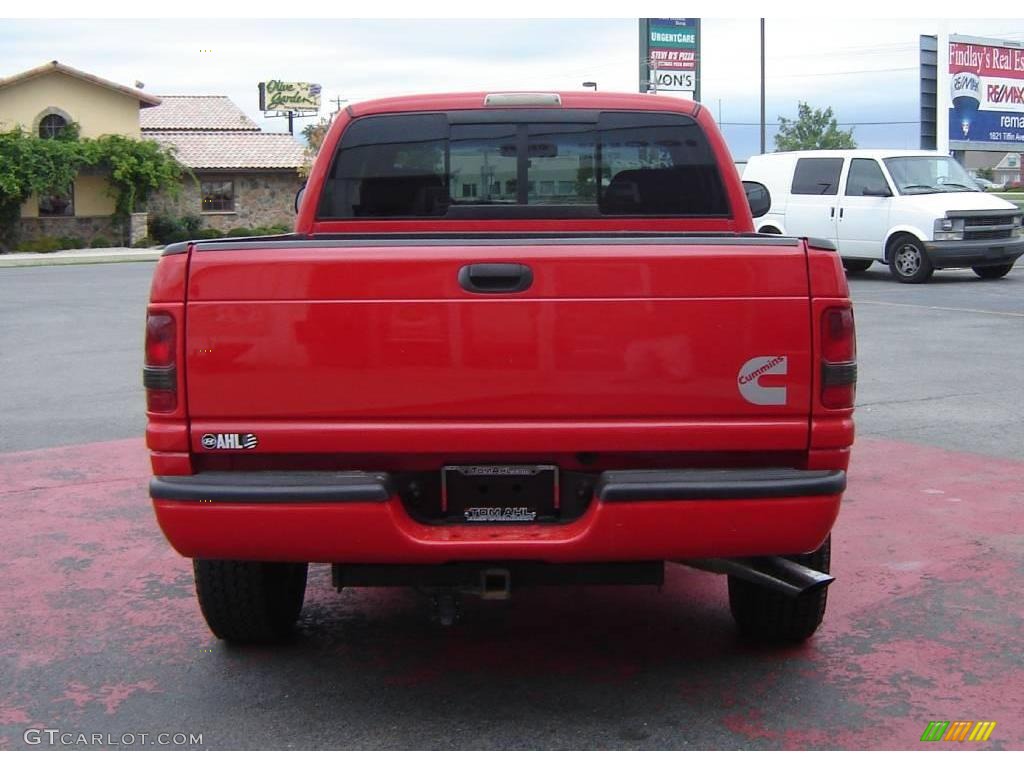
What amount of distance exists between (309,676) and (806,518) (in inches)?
71.9

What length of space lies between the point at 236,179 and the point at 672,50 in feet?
75.7

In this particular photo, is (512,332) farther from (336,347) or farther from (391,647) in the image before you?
(391,647)

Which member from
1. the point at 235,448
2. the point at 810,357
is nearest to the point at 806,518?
the point at 810,357

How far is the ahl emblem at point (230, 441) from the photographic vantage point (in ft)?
12.7

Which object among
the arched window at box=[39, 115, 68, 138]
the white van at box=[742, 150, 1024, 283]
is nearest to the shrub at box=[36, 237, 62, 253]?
the arched window at box=[39, 115, 68, 138]

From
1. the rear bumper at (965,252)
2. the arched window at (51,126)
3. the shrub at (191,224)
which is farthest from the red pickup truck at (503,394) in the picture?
the arched window at (51,126)

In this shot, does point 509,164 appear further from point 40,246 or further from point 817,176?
point 40,246

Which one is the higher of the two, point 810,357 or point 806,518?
point 810,357

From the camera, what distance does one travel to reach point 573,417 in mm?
3844

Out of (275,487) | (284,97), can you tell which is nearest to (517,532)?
(275,487)

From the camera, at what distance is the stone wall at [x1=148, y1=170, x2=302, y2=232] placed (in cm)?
5059

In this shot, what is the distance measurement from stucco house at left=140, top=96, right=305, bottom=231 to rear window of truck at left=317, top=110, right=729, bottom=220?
4539cm

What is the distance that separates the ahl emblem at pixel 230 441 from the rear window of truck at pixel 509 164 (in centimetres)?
216

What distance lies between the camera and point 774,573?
4.34 metres
